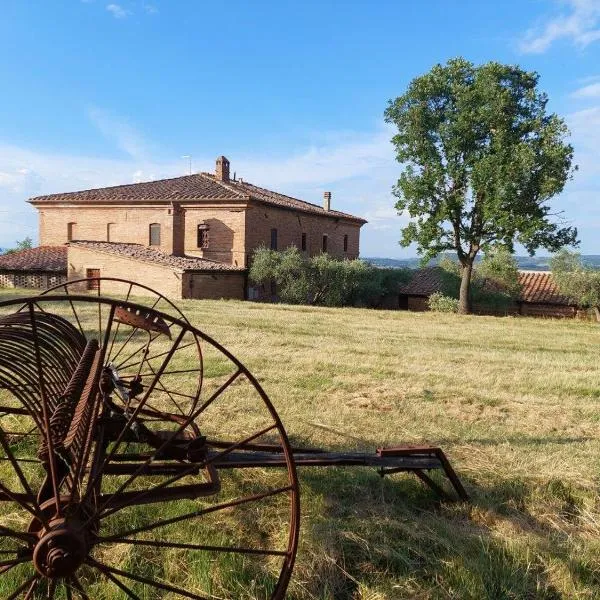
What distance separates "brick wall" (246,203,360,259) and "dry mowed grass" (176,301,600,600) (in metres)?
18.3

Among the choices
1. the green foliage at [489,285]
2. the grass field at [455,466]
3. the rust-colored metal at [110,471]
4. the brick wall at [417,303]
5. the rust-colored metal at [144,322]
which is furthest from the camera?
the brick wall at [417,303]

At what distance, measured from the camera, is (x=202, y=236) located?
3109 centimetres

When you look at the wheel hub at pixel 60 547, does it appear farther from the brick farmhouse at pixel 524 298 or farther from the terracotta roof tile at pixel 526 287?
the terracotta roof tile at pixel 526 287

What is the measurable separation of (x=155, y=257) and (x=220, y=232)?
172 inches

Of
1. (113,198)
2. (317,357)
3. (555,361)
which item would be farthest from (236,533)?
(113,198)

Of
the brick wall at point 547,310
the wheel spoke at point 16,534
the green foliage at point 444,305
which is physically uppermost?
the wheel spoke at point 16,534

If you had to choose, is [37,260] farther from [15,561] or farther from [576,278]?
[15,561]

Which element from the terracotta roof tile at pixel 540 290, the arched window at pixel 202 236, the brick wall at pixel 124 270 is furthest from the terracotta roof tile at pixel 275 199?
the terracotta roof tile at pixel 540 290

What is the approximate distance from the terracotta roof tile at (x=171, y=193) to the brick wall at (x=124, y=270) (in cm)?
512

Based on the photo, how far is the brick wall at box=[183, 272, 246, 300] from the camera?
86.0 feet

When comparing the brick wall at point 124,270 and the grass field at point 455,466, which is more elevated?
the brick wall at point 124,270

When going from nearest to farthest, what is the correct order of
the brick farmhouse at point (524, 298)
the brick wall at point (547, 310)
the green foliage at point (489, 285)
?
the brick wall at point (547, 310) → the brick farmhouse at point (524, 298) → the green foliage at point (489, 285)

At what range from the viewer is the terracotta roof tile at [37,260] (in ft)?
101

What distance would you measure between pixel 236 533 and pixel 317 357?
6916 millimetres
